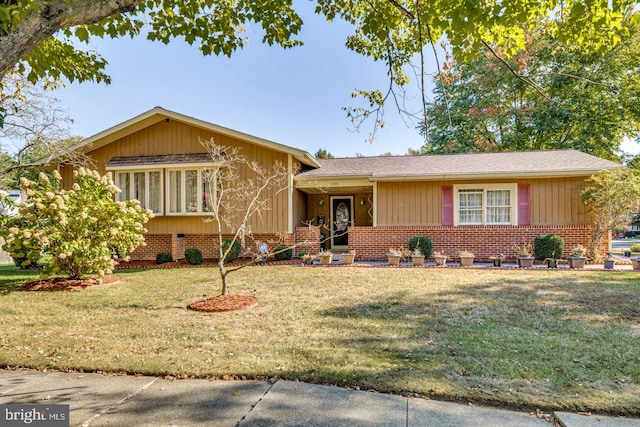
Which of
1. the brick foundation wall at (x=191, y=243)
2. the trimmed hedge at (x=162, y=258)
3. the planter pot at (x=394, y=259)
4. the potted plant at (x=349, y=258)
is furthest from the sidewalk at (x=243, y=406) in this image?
the trimmed hedge at (x=162, y=258)

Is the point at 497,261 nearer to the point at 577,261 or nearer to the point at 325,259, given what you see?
the point at 577,261

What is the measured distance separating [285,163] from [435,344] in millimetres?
9789

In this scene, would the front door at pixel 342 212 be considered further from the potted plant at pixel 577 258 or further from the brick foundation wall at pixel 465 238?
the potted plant at pixel 577 258

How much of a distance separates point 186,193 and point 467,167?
34.9ft

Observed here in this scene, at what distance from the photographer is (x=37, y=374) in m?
3.87

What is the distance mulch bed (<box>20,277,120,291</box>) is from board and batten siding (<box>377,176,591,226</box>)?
922cm

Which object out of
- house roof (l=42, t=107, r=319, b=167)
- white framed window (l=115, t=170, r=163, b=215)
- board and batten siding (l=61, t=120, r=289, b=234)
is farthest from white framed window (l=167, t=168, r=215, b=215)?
house roof (l=42, t=107, r=319, b=167)

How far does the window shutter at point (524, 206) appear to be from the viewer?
12.4 m

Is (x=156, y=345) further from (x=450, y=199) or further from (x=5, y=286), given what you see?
(x=450, y=199)

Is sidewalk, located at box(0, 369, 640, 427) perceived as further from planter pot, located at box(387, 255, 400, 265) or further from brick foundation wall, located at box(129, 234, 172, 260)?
brick foundation wall, located at box(129, 234, 172, 260)

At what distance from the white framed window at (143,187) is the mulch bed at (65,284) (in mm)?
4487

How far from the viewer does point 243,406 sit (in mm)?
3039

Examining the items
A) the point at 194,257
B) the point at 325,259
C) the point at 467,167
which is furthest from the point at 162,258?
the point at 467,167

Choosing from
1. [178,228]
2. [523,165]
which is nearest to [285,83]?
[178,228]
